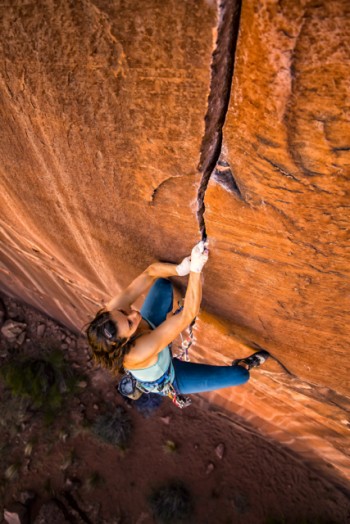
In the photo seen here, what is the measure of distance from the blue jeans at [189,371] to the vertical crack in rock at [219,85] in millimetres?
1176

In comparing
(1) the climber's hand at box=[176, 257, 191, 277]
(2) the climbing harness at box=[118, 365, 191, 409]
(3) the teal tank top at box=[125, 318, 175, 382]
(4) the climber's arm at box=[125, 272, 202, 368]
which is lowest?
(2) the climbing harness at box=[118, 365, 191, 409]

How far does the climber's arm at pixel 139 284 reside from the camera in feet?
8.77

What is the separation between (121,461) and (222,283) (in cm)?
466

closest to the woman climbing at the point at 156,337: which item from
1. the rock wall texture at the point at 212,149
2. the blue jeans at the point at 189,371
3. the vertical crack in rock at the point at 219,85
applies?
the blue jeans at the point at 189,371

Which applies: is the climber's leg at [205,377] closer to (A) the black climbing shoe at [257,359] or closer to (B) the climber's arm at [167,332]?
(A) the black climbing shoe at [257,359]

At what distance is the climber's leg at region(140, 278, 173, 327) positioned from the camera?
304 centimetres

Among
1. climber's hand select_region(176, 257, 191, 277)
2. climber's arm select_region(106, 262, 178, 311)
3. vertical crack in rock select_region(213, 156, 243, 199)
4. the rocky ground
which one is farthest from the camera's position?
the rocky ground

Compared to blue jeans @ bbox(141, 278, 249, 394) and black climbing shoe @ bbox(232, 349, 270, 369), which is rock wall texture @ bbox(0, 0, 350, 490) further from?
blue jeans @ bbox(141, 278, 249, 394)

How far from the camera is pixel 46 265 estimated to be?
16.2ft

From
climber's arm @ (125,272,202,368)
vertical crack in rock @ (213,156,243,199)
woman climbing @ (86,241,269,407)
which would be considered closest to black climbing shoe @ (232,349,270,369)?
woman climbing @ (86,241,269,407)

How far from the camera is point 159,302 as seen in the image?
10.0ft

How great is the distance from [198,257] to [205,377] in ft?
4.59

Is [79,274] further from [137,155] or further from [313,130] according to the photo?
[313,130]

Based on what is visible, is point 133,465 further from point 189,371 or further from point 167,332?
point 167,332
